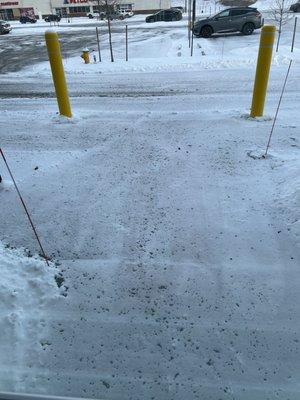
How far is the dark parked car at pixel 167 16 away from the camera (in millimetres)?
40566

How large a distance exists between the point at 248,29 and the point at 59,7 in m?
51.6

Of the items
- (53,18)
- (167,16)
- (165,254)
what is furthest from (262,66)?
(53,18)

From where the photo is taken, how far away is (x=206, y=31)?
20.9m

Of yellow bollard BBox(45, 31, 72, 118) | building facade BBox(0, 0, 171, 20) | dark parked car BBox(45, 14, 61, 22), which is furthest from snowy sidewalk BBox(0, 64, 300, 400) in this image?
building facade BBox(0, 0, 171, 20)

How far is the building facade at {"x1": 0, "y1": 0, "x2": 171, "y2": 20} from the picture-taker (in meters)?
60.4

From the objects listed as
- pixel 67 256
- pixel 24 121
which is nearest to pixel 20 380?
pixel 67 256

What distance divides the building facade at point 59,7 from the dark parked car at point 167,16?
22068 millimetres

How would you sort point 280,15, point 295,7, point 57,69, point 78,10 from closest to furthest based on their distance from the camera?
point 57,69 → point 280,15 → point 295,7 → point 78,10

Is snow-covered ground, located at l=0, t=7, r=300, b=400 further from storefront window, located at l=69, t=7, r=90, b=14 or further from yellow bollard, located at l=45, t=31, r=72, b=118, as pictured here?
storefront window, located at l=69, t=7, r=90, b=14

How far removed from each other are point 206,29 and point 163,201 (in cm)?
1952

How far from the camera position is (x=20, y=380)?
2502mm

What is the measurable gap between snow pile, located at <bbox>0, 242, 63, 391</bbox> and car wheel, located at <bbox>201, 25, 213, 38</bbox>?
811 inches

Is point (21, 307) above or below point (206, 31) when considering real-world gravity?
above

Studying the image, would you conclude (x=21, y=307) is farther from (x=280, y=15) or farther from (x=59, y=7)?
(x=59, y=7)
